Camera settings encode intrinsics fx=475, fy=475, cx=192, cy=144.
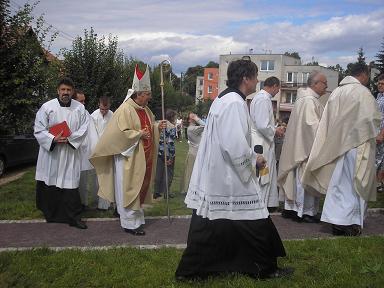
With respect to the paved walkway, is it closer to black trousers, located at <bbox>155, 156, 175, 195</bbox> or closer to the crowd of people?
the crowd of people

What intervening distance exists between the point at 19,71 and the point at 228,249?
550 cm

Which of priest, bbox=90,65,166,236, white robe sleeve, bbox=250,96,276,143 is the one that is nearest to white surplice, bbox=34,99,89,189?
priest, bbox=90,65,166,236

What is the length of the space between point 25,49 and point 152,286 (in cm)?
543

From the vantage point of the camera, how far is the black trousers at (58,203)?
739 cm

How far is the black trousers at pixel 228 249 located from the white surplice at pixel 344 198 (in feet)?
6.71

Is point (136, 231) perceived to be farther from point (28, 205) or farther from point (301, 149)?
point (301, 149)

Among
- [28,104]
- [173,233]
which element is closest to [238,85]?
[173,233]

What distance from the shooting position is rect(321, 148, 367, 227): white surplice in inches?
253

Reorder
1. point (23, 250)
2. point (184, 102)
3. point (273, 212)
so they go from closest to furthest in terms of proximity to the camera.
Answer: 1. point (23, 250)
2. point (273, 212)
3. point (184, 102)

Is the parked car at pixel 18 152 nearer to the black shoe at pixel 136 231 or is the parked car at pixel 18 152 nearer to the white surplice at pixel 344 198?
the black shoe at pixel 136 231

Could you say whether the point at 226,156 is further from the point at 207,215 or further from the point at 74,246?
the point at 74,246

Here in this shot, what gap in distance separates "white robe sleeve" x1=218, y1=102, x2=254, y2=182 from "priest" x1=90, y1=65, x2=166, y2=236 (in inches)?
103

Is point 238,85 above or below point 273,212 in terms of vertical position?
above

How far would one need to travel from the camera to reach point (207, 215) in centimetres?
464
